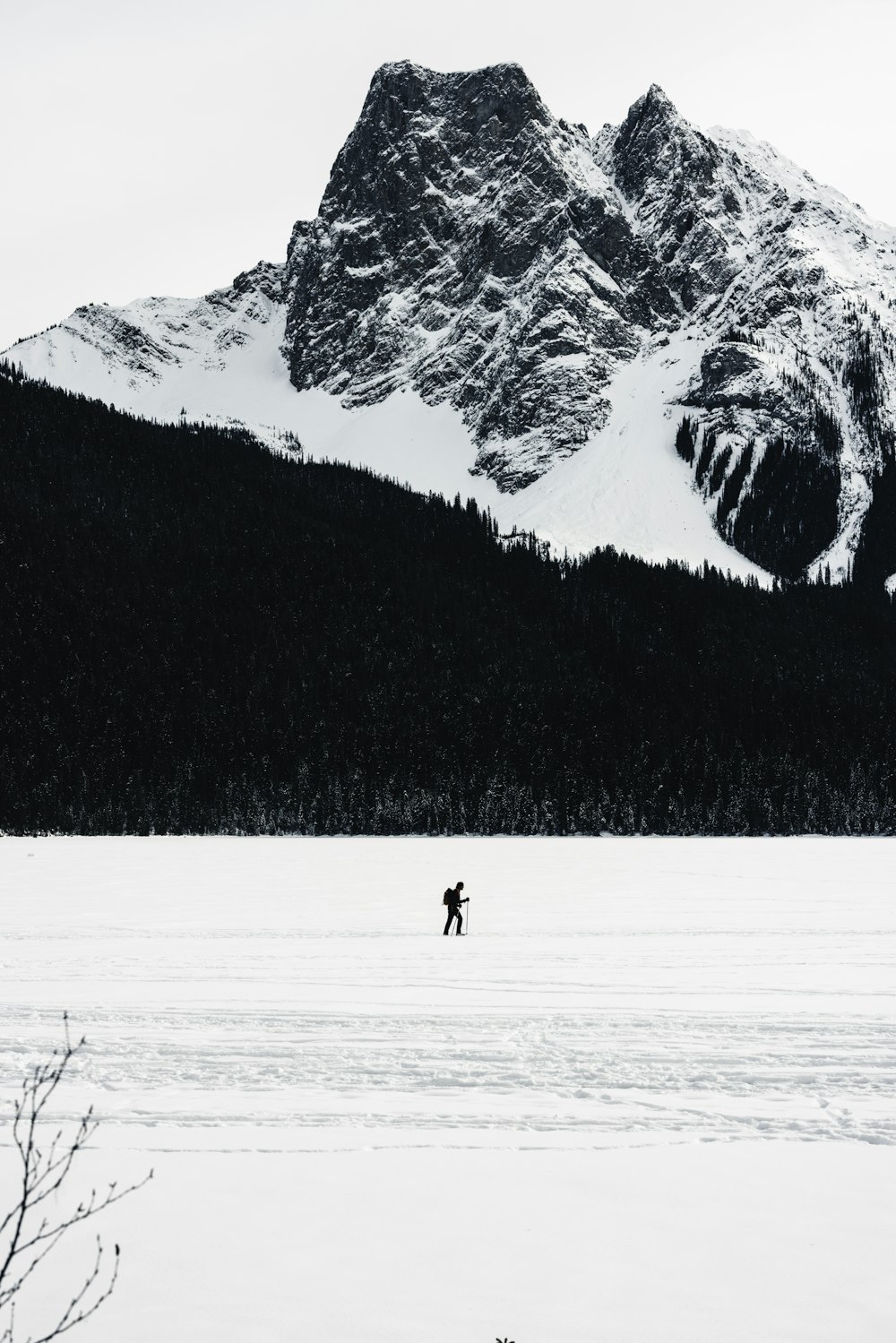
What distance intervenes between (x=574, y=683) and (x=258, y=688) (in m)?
32.0

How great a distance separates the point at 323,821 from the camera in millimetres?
93625

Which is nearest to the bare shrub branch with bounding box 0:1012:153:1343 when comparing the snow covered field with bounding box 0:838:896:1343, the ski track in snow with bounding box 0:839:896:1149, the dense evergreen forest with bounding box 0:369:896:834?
the snow covered field with bounding box 0:838:896:1343

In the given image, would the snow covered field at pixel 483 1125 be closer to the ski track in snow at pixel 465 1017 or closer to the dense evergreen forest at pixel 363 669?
the ski track in snow at pixel 465 1017

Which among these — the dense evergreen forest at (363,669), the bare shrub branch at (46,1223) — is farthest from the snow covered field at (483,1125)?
the dense evergreen forest at (363,669)

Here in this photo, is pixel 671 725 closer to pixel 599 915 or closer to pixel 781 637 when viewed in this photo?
pixel 781 637

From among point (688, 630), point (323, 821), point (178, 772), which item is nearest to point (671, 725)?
point (688, 630)

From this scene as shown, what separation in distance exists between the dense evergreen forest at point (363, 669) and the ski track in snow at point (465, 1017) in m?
68.0

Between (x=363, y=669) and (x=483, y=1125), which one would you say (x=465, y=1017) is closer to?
(x=483, y=1125)

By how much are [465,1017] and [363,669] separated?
102 m

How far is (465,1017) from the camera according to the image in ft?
46.5

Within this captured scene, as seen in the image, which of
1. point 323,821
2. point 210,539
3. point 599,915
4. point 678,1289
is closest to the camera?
point 678,1289

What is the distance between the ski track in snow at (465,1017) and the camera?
33.4 ft

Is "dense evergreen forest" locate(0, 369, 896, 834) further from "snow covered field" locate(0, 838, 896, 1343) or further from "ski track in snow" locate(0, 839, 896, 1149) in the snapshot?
"snow covered field" locate(0, 838, 896, 1343)

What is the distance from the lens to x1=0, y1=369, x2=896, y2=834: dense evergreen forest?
98875mm
